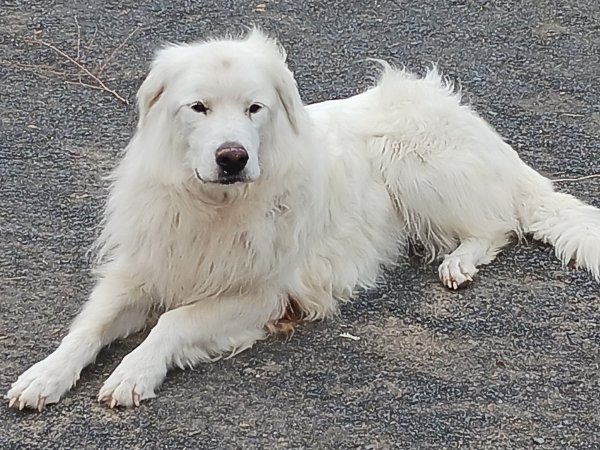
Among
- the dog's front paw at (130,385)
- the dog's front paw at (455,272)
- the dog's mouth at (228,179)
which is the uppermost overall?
the dog's mouth at (228,179)

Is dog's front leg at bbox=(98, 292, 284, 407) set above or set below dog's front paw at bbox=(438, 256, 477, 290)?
above

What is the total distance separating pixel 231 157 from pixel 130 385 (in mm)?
956

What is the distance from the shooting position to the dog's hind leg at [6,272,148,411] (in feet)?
12.8

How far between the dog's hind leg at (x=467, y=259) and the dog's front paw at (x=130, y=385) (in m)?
1.57

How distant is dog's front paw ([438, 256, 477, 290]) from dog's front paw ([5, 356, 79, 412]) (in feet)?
6.01

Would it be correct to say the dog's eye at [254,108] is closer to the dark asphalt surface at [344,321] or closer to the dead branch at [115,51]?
the dark asphalt surface at [344,321]

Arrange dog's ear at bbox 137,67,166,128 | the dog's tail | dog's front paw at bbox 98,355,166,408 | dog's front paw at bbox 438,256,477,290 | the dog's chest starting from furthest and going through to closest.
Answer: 1. the dog's tail
2. dog's front paw at bbox 438,256,477,290
3. the dog's chest
4. dog's ear at bbox 137,67,166,128
5. dog's front paw at bbox 98,355,166,408

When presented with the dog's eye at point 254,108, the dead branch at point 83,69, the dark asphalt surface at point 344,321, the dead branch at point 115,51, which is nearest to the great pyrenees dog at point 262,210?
the dog's eye at point 254,108

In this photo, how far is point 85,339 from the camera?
4.12 meters

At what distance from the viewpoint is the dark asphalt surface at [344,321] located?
385 centimetres

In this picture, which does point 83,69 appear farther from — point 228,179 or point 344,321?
point 228,179

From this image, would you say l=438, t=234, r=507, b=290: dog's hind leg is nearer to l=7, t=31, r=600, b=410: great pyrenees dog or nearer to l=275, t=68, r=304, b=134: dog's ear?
l=7, t=31, r=600, b=410: great pyrenees dog

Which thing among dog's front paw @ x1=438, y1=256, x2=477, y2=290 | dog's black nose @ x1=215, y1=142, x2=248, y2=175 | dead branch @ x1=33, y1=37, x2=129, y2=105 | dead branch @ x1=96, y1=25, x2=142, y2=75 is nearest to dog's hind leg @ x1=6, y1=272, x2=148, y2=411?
dog's black nose @ x1=215, y1=142, x2=248, y2=175

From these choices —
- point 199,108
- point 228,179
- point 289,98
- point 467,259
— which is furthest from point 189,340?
point 467,259
